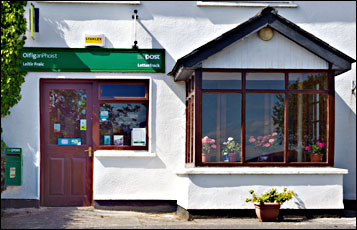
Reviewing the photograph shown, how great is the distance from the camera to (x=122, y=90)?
12.8m

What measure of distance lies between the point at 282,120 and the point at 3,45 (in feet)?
17.9

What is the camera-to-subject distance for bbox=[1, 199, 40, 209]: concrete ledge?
40.7 feet

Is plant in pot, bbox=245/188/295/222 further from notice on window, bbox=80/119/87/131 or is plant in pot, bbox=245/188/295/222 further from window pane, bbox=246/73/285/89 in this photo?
notice on window, bbox=80/119/87/131

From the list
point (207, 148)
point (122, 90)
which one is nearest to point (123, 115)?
point (122, 90)

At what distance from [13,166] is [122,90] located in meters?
2.58

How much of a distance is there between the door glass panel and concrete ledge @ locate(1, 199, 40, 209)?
124cm

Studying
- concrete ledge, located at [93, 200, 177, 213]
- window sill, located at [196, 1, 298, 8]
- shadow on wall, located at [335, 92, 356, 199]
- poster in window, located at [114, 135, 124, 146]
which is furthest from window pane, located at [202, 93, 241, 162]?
shadow on wall, located at [335, 92, 356, 199]

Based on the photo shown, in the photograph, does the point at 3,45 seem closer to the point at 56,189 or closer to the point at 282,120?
the point at 56,189


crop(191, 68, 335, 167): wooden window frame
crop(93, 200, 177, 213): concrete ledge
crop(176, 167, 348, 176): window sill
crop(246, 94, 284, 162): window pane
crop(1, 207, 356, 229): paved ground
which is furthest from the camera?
crop(93, 200, 177, 213): concrete ledge

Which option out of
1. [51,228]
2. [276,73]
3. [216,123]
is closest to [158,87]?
[216,123]

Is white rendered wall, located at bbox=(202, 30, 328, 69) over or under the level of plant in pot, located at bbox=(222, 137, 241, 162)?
over

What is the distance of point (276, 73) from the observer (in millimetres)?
11844

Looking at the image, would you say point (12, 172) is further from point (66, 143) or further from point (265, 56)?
point (265, 56)

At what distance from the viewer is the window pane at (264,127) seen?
11820 mm
